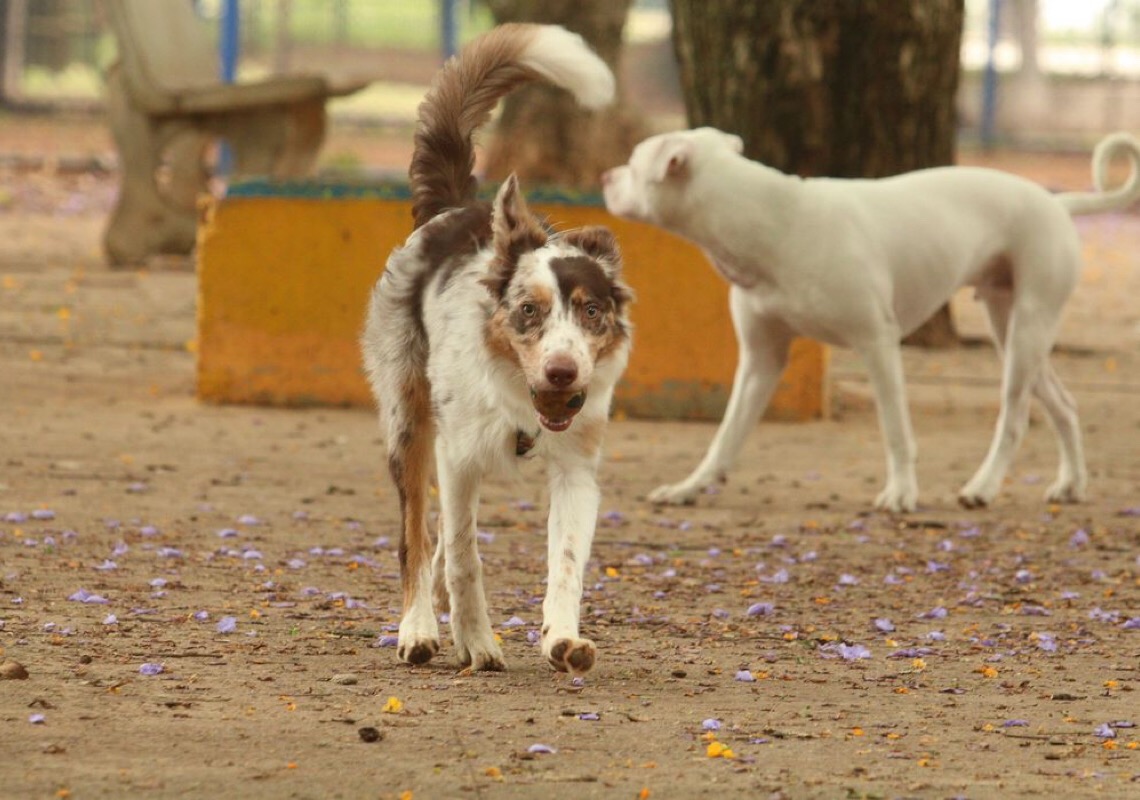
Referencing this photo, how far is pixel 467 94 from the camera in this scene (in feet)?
17.6

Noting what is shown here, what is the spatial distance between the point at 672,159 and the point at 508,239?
2584 millimetres

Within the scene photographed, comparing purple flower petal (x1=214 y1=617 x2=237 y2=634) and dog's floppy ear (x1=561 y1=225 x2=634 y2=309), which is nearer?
dog's floppy ear (x1=561 y1=225 x2=634 y2=309)

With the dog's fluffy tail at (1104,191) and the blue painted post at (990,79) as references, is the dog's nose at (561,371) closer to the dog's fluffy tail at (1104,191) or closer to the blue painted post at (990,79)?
the dog's fluffy tail at (1104,191)

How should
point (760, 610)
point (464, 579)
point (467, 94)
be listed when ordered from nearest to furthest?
1. point (464, 579)
2. point (467, 94)
3. point (760, 610)

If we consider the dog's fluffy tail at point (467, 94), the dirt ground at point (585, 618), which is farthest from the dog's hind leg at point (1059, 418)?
the dog's fluffy tail at point (467, 94)

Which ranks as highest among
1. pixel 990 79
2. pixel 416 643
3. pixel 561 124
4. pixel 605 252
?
pixel 605 252

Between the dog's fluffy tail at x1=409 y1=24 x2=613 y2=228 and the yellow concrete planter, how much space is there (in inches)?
143

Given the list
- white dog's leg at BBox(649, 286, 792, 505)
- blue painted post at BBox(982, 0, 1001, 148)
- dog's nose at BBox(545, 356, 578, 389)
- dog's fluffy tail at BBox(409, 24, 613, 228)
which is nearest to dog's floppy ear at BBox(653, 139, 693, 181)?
white dog's leg at BBox(649, 286, 792, 505)

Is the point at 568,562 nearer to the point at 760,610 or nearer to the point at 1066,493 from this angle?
the point at 760,610

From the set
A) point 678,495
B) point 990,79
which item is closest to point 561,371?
point 678,495

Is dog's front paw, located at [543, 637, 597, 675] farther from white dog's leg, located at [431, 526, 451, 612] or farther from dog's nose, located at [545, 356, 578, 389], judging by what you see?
white dog's leg, located at [431, 526, 451, 612]

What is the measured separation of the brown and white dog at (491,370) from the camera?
453 centimetres

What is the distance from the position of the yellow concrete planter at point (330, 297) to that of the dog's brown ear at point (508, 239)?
4.33 meters

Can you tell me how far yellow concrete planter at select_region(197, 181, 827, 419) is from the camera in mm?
9047
